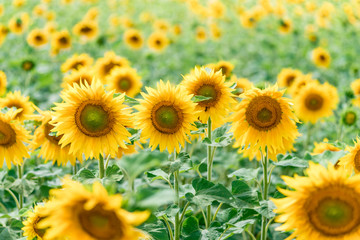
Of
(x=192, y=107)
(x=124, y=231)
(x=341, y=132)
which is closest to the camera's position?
(x=124, y=231)

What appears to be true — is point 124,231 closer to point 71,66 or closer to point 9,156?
point 9,156

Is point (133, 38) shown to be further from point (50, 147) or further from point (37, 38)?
point (50, 147)

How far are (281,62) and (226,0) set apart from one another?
374cm

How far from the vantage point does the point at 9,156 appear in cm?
174

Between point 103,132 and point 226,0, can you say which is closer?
point 103,132

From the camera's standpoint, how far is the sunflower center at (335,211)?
1.10m

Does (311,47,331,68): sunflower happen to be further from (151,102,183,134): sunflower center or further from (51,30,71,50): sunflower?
(151,102,183,134): sunflower center

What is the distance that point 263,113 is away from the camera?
5.45 ft

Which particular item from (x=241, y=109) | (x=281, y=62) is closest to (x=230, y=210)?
(x=241, y=109)

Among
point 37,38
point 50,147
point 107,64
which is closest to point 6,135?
point 50,147

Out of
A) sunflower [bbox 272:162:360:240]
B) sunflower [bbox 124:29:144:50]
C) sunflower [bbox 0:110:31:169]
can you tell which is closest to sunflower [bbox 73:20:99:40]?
sunflower [bbox 124:29:144:50]

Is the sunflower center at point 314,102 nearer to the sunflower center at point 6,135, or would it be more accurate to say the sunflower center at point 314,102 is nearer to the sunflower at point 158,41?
the sunflower center at point 6,135

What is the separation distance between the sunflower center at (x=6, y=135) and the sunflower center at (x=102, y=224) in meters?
0.93

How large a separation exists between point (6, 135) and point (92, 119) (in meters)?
0.50
